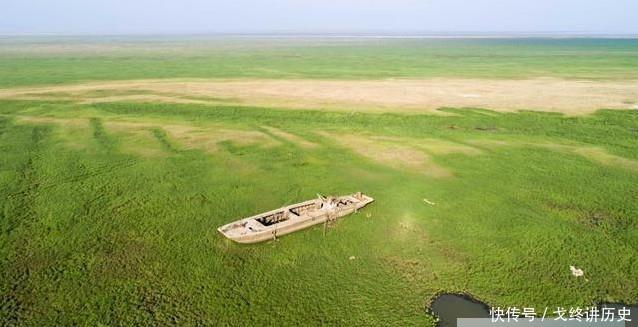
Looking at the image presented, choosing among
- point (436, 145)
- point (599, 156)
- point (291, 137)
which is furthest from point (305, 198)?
point (599, 156)

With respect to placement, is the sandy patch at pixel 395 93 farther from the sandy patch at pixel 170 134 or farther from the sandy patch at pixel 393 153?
the sandy patch at pixel 393 153

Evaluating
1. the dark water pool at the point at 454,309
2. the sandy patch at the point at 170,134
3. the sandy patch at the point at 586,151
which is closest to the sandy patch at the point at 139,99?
the sandy patch at the point at 170,134

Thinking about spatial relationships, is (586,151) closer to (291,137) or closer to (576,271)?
(576,271)

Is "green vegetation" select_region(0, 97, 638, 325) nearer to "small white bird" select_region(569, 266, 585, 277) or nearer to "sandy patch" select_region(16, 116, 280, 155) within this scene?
"small white bird" select_region(569, 266, 585, 277)

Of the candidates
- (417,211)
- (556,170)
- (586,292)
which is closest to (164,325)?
(417,211)

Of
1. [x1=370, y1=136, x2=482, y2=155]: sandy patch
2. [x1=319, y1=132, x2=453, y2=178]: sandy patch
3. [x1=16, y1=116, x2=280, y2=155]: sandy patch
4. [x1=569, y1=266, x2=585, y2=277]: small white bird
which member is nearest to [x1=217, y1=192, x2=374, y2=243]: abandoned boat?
[x1=319, y1=132, x2=453, y2=178]: sandy patch

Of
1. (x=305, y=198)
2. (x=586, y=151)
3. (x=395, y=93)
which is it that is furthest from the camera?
(x=395, y=93)
